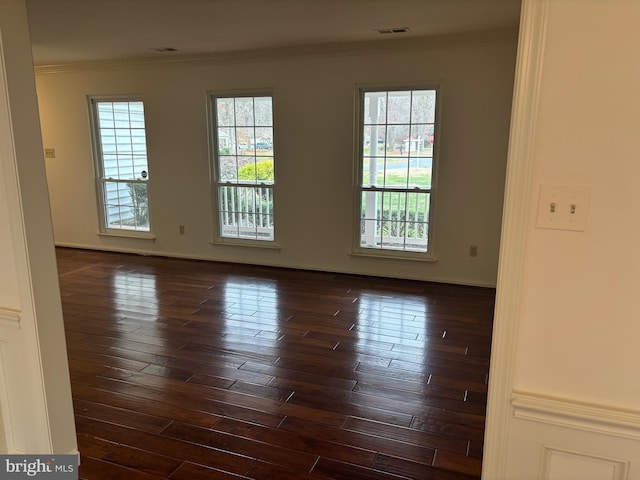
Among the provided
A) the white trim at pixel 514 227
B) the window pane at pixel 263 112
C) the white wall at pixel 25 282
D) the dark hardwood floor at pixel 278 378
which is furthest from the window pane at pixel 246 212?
the white trim at pixel 514 227

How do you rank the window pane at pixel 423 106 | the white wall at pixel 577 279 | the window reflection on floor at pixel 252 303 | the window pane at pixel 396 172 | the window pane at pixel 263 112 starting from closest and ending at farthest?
the white wall at pixel 577 279 → the window reflection on floor at pixel 252 303 → the window pane at pixel 423 106 → the window pane at pixel 396 172 → the window pane at pixel 263 112

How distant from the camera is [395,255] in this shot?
16.3 feet

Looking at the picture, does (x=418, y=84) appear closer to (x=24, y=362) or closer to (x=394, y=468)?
(x=394, y=468)

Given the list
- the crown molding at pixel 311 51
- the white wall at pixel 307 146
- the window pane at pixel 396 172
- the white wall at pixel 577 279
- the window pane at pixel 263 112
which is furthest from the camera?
the window pane at pixel 263 112

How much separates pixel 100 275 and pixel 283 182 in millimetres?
2264

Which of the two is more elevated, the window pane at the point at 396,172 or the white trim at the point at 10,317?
the window pane at the point at 396,172

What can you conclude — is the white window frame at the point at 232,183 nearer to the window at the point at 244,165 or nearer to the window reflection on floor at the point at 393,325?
the window at the point at 244,165

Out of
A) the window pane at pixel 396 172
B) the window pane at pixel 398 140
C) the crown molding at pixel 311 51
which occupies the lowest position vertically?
the window pane at pixel 396 172

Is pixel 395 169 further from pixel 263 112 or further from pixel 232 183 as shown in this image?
pixel 232 183

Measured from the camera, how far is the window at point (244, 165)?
526cm

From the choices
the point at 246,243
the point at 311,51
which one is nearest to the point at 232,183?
the point at 246,243

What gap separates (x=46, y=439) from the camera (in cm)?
191

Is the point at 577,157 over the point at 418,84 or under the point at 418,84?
under

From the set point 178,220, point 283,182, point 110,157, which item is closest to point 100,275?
point 178,220
